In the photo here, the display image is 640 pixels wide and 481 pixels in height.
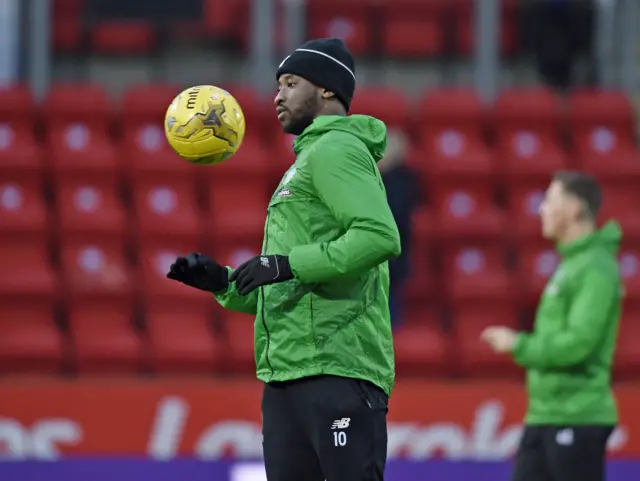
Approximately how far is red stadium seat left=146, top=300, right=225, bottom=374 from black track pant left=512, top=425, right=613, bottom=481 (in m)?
3.45

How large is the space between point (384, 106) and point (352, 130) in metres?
5.98

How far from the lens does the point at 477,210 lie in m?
9.71

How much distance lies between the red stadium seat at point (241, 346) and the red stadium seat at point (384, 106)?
1953mm

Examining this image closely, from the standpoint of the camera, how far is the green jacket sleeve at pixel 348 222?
378cm

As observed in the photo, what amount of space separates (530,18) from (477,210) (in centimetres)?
228

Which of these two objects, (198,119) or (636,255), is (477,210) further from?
(198,119)

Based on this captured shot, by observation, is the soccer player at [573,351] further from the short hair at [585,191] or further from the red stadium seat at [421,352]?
the red stadium seat at [421,352]

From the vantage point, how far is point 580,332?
219 inches

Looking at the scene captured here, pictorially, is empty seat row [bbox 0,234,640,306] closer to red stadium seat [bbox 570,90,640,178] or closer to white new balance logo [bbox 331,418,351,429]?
red stadium seat [bbox 570,90,640,178]

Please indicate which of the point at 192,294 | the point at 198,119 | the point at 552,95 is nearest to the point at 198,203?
the point at 192,294

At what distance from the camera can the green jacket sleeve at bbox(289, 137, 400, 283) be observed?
12.4 ft

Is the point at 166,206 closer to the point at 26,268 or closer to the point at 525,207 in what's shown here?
the point at 26,268

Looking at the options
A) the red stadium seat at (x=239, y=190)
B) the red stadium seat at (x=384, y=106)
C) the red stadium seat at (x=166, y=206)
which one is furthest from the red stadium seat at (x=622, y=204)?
the red stadium seat at (x=166, y=206)

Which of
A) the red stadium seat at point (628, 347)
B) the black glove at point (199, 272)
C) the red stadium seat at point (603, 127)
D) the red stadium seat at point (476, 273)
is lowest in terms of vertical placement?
the red stadium seat at point (628, 347)
